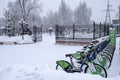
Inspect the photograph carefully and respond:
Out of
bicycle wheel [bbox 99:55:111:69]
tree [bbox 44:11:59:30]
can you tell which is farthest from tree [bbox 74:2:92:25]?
bicycle wheel [bbox 99:55:111:69]

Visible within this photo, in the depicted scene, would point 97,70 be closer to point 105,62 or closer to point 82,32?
point 105,62

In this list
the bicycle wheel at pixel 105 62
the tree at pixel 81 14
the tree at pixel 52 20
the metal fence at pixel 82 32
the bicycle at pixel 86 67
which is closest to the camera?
the bicycle at pixel 86 67

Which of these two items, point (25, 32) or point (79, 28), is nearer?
point (79, 28)

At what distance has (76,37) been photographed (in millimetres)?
22875

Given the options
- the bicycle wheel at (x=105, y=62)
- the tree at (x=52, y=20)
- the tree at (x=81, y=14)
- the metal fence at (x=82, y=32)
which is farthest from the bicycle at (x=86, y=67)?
the tree at (x=52, y=20)

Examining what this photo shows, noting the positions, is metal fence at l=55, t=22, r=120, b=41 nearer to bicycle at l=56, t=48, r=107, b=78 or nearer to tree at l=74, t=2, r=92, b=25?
bicycle at l=56, t=48, r=107, b=78

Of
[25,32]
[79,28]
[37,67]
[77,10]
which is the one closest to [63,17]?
[77,10]

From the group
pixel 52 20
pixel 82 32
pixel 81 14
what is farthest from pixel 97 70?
pixel 52 20

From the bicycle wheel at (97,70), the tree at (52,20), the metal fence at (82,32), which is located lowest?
the bicycle wheel at (97,70)

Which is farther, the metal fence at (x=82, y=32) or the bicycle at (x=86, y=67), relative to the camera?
the metal fence at (x=82, y=32)

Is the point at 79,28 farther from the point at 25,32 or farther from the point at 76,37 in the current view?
the point at 25,32

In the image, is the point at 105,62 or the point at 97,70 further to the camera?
the point at 105,62

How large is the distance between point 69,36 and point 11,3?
115 ft

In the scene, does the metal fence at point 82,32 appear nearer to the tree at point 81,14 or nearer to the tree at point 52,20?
the tree at point 81,14
